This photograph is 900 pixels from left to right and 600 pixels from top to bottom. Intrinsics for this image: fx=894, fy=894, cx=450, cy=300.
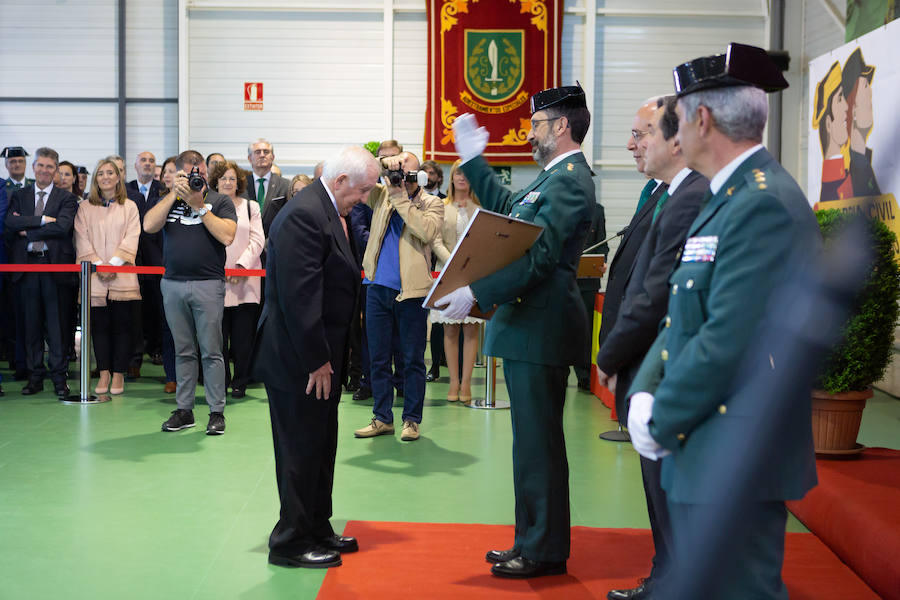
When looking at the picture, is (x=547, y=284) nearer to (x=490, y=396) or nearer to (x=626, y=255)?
(x=626, y=255)

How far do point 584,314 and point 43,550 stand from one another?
216cm

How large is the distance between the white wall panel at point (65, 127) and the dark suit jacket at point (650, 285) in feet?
29.9

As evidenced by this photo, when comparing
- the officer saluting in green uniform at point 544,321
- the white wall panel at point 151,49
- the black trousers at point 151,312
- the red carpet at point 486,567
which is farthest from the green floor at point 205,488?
the white wall panel at point 151,49

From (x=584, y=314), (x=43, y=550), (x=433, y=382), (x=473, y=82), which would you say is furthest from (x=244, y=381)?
(x=473, y=82)

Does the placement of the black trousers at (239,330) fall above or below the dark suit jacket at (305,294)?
below

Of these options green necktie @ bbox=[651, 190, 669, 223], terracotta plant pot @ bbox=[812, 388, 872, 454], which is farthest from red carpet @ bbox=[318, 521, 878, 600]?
green necktie @ bbox=[651, 190, 669, 223]

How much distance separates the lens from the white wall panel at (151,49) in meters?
10.3

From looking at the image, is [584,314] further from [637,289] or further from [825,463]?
[825,463]

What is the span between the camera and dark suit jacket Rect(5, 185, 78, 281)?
20.9 ft

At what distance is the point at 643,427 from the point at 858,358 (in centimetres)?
249

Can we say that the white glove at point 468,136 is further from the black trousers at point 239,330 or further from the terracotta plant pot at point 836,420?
the black trousers at point 239,330

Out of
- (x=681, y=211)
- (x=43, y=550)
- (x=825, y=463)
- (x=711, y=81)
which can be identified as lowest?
(x=43, y=550)

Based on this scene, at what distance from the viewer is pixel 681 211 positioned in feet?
7.62

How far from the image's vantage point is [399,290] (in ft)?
17.4
